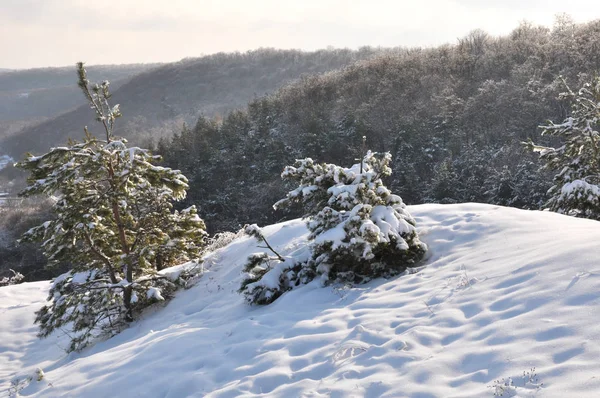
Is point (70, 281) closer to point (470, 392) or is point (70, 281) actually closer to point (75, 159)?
point (75, 159)

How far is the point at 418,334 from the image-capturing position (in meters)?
4.73

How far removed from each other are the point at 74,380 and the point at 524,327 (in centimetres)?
592

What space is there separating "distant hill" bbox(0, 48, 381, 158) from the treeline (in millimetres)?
61791

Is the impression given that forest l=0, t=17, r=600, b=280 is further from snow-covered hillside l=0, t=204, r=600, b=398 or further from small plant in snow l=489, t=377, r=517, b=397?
small plant in snow l=489, t=377, r=517, b=397

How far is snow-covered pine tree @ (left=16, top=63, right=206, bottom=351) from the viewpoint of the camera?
8.44 meters

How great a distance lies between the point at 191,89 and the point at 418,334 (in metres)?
132

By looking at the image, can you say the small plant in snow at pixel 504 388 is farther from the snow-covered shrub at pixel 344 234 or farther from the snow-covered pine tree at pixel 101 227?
the snow-covered pine tree at pixel 101 227

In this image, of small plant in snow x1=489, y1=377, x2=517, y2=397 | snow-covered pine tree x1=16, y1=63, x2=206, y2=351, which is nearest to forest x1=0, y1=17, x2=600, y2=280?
snow-covered pine tree x1=16, y1=63, x2=206, y2=351

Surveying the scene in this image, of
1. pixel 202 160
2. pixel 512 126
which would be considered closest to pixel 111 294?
pixel 512 126

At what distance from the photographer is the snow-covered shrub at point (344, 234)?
Answer: 7012mm

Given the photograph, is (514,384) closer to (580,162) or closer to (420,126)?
(580,162)

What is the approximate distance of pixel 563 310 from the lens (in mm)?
4246

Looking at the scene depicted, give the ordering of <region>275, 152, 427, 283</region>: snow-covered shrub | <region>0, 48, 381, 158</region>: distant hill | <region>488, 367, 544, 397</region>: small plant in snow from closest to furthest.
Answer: <region>488, 367, 544, 397</region>: small plant in snow, <region>275, 152, 427, 283</region>: snow-covered shrub, <region>0, 48, 381, 158</region>: distant hill

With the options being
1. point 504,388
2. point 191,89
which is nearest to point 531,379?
point 504,388
